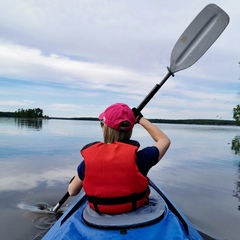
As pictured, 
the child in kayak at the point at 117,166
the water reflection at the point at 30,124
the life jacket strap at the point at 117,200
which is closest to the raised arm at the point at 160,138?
the child in kayak at the point at 117,166

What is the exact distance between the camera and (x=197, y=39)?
12.5ft

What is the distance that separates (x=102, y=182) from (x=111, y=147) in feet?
0.93

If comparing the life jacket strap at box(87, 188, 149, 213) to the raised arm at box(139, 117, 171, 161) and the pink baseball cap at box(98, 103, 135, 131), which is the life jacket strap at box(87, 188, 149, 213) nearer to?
the raised arm at box(139, 117, 171, 161)

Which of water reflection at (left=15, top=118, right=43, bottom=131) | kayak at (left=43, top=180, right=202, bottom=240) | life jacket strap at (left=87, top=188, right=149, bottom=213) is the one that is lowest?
water reflection at (left=15, top=118, right=43, bottom=131)

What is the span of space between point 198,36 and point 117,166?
2.51m

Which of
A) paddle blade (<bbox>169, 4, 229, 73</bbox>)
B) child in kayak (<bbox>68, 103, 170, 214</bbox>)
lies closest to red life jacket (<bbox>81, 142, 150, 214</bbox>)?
child in kayak (<bbox>68, 103, 170, 214</bbox>)

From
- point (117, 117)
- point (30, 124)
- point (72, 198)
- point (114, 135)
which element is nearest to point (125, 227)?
point (114, 135)

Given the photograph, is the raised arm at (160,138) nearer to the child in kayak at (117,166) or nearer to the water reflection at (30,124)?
the child in kayak at (117,166)

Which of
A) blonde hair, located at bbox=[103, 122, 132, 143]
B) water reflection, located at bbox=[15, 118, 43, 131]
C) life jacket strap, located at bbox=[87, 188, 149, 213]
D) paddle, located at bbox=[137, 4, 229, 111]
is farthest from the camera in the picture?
water reflection, located at bbox=[15, 118, 43, 131]

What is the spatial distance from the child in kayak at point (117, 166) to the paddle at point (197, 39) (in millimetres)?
1169

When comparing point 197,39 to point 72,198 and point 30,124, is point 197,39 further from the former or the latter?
point 30,124

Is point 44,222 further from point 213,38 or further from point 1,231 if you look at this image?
point 213,38

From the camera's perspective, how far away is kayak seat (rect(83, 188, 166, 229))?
2102mm

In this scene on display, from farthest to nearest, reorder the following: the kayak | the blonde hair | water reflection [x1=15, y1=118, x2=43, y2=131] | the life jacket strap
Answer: water reflection [x1=15, y1=118, x2=43, y2=131] → the blonde hair → the life jacket strap → the kayak
